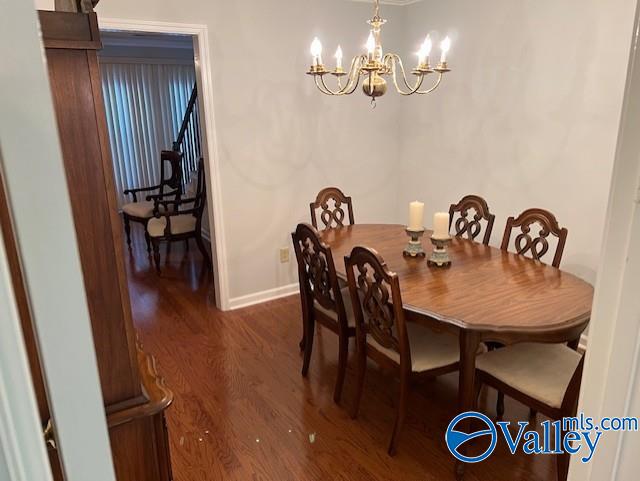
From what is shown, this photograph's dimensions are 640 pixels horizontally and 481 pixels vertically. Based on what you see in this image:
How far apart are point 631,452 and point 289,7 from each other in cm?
353

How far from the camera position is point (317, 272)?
8.18 feet

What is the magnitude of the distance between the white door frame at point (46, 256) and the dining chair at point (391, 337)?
4.90ft

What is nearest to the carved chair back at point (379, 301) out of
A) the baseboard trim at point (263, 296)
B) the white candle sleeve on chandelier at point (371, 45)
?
the white candle sleeve on chandelier at point (371, 45)

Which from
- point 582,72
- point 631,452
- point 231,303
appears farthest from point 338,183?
point 631,452

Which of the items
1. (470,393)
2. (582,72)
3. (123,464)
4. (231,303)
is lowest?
(231,303)

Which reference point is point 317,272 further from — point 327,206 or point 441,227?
point 327,206

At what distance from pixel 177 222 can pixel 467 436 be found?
3.44 m

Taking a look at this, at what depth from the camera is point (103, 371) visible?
1.06 metres

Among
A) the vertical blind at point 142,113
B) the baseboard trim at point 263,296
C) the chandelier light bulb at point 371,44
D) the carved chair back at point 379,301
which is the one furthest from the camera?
the vertical blind at point 142,113

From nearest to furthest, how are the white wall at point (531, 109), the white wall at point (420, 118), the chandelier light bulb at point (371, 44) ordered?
the chandelier light bulb at point (371, 44) < the white wall at point (531, 109) < the white wall at point (420, 118)

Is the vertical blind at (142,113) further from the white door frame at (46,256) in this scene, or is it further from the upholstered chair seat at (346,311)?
the white door frame at (46,256)

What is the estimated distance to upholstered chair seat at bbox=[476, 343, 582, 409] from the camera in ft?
6.18

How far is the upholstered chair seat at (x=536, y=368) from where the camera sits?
1885 mm

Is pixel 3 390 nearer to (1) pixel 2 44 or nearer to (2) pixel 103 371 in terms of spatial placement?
(1) pixel 2 44
